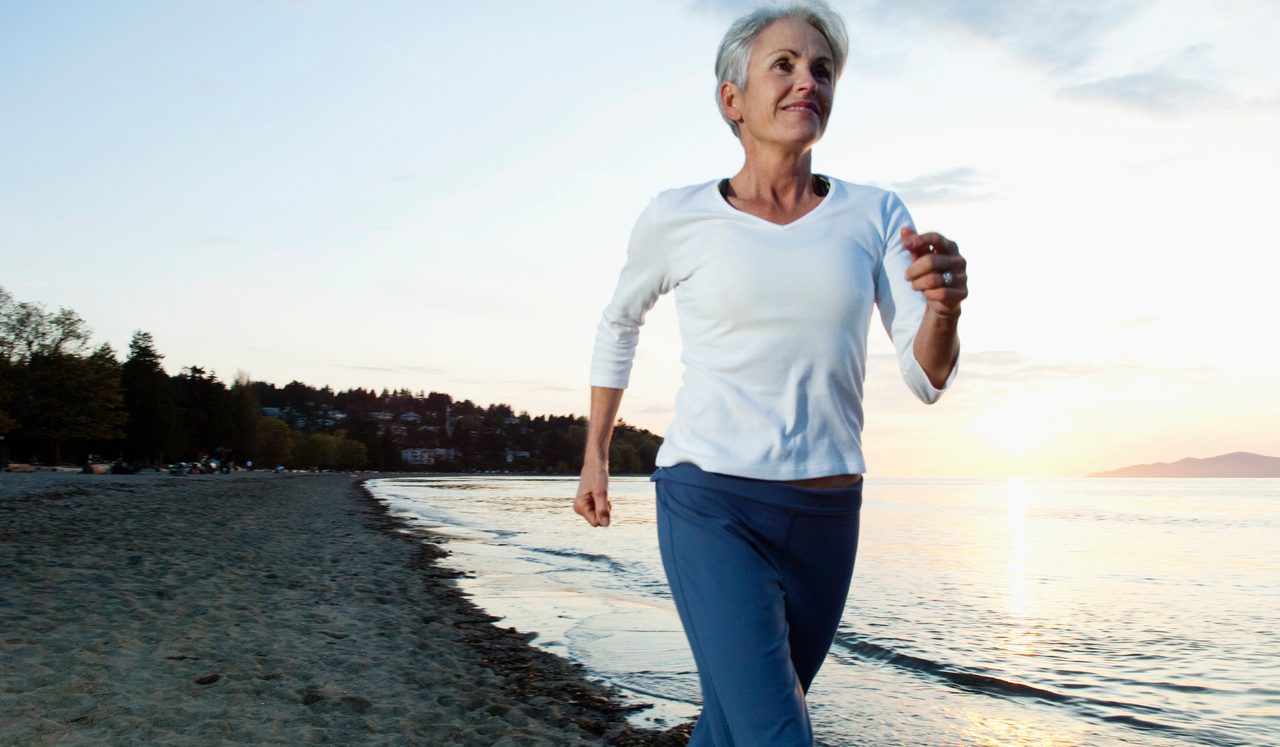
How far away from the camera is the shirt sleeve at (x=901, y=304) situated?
7.12 feet

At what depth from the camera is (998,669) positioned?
10.0 m

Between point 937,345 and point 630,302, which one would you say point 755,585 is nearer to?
point 937,345

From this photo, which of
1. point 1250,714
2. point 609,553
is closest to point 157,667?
point 1250,714

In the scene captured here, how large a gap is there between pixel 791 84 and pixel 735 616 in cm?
125

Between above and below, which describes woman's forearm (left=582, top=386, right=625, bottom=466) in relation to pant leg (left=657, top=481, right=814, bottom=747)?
above

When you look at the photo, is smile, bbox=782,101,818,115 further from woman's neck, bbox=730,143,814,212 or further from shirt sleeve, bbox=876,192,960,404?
shirt sleeve, bbox=876,192,960,404

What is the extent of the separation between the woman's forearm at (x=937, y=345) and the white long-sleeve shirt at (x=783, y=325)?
0.02 metres

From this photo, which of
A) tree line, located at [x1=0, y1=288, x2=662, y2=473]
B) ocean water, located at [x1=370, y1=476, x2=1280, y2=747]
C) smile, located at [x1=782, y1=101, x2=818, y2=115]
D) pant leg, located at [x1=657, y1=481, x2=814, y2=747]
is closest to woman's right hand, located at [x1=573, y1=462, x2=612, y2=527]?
pant leg, located at [x1=657, y1=481, x2=814, y2=747]

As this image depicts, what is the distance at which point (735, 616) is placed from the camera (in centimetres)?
203

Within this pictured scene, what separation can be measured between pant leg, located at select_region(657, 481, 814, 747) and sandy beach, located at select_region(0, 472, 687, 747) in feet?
12.0

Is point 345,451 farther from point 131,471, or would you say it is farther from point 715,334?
point 715,334

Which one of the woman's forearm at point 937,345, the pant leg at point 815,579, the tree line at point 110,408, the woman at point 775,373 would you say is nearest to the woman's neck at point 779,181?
the woman at point 775,373

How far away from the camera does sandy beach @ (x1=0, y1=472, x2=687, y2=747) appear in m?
5.22

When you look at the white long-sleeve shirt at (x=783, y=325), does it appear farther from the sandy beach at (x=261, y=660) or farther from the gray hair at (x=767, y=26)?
the sandy beach at (x=261, y=660)
